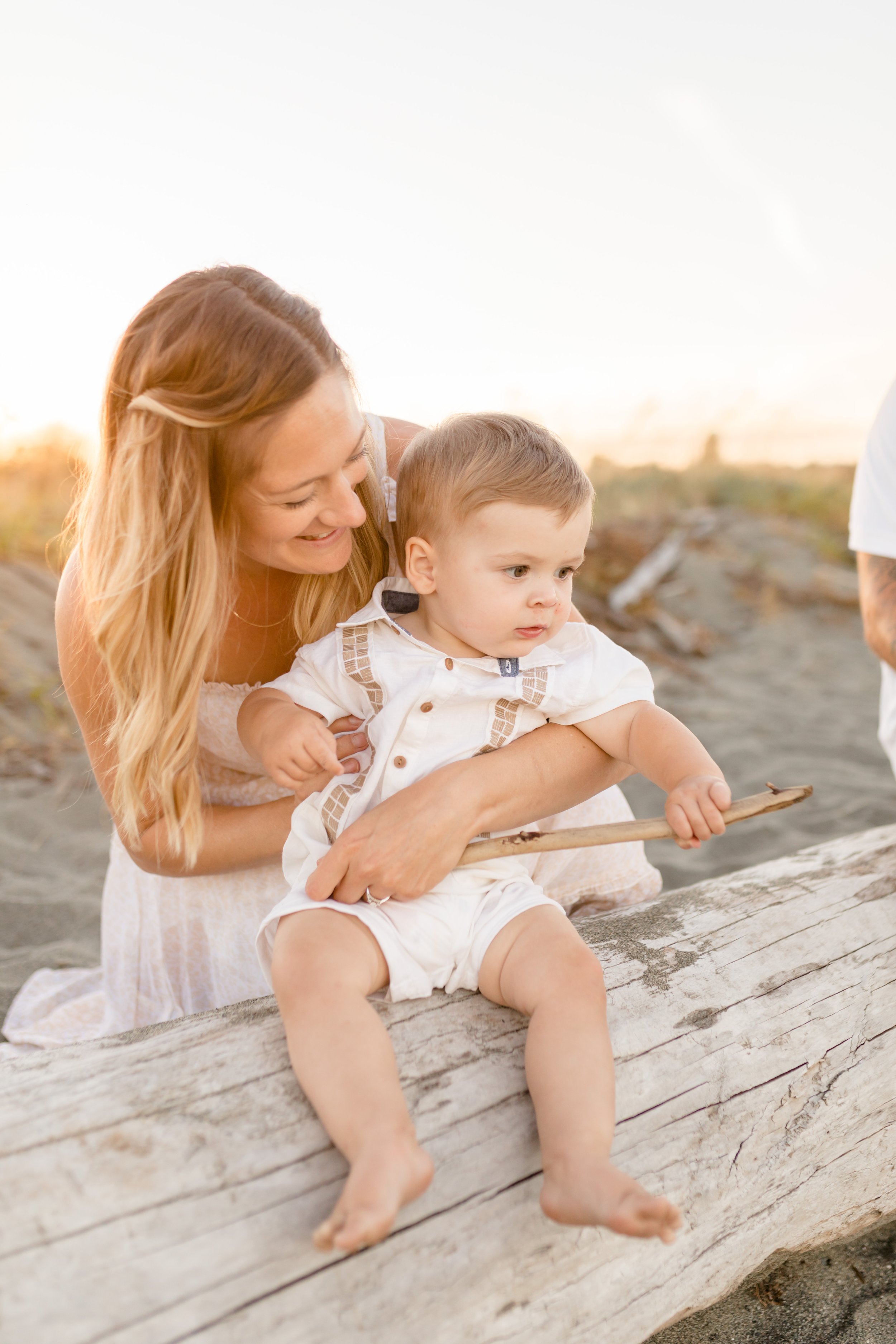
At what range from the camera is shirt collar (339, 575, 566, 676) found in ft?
6.06

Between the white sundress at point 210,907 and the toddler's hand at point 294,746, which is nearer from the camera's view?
the toddler's hand at point 294,746

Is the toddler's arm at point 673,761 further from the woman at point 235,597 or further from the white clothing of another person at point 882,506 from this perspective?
the white clothing of another person at point 882,506

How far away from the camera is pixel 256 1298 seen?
118 cm

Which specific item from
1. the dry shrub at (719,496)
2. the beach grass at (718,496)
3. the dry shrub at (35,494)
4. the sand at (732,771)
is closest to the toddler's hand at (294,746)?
the sand at (732,771)

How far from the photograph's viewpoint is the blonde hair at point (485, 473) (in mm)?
1740

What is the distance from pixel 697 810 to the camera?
5.21 feet

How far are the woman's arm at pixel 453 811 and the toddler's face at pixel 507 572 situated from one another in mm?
232

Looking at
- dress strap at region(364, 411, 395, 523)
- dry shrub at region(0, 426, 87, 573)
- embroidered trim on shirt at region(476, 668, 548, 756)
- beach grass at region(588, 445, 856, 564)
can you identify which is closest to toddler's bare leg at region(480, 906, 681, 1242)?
embroidered trim on shirt at region(476, 668, 548, 756)

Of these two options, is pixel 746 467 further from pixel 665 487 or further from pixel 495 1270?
A: pixel 495 1270

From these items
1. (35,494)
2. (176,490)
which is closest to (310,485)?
(176,490)

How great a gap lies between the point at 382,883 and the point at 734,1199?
30.9 inches

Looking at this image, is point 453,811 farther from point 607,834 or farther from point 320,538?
point 320,538

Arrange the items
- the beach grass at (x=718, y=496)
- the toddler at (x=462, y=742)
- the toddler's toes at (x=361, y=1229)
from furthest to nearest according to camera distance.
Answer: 1. the beach grass at (x=718, y=496)
2. the toddler at (x=462, y=742)
3. the toddler's toes at (x=361, y=1229)

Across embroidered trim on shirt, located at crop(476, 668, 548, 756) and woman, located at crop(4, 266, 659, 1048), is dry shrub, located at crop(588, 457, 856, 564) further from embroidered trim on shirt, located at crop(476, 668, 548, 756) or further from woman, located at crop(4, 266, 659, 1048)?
embroidered trim on shirt, located at crop(476, 668, 548, 756)
